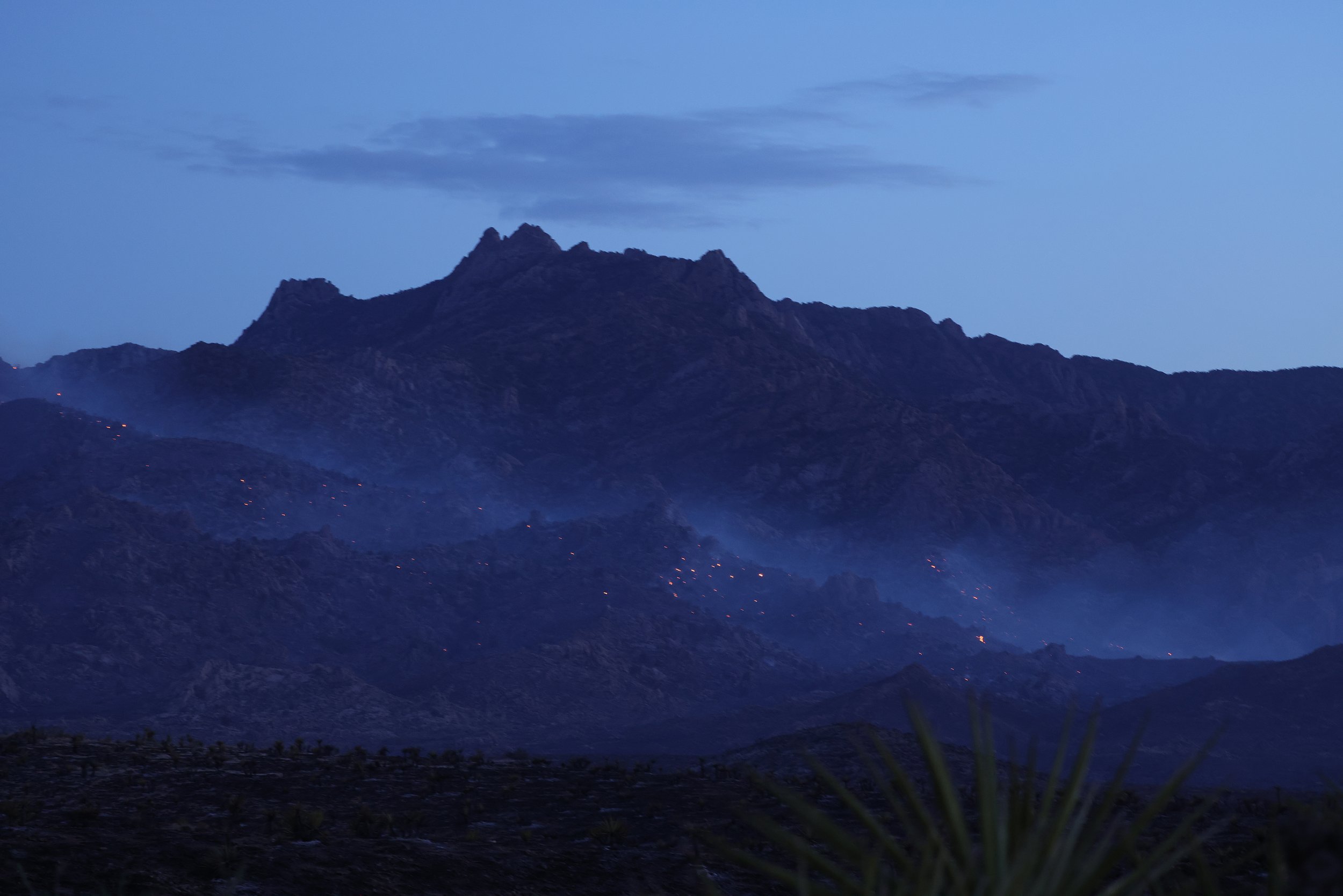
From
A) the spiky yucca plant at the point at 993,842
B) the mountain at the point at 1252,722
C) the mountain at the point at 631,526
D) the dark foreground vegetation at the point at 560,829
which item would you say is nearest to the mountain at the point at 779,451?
the mountain at the point at 631,526

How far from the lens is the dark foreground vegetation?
562 cm

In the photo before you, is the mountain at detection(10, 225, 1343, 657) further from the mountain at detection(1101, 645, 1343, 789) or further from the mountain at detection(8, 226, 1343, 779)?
the mountain at detection(1101, 645, 1343, 789)

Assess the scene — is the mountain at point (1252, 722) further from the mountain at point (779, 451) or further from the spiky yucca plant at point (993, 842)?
the spiky yucca plant at point (993, 842)

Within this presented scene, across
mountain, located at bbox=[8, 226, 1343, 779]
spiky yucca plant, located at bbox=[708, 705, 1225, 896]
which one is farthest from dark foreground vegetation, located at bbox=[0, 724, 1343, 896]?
mountain, located at bbox=[8, 226, 1343, 779]

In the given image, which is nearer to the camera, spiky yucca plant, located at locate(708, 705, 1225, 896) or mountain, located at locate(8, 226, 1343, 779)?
spiky yucca plant, located at locate(708, 705, 1225, 896)

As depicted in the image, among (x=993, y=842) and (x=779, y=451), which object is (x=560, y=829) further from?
(x=779, y=451)

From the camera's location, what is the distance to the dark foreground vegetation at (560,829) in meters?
5.62

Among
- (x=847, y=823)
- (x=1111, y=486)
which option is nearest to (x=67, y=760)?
(x=847, y=823)

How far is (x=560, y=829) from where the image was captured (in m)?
18.8

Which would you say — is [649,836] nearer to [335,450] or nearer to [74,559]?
[74,559]

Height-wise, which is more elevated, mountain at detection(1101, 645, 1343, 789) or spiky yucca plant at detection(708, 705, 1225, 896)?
spiky yucca plant at detection(708, 705, 1225, 896)

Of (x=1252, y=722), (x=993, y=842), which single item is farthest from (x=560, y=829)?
(x=1252, y=722)

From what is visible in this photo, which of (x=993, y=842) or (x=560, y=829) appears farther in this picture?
(x=560, y=829)

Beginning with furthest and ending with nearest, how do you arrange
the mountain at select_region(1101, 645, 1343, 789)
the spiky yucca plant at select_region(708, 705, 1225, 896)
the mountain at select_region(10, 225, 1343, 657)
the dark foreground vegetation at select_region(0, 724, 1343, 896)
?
the mountain at select_region(10, 225, 1343, 657) → the mountain at select_region(1101, 645, 1343, 789) → the dark foreground vegetation at select_region(0, 724, 1343, 896) → the spiky yucca plant at select_region(708, 705, 1225, 896)
